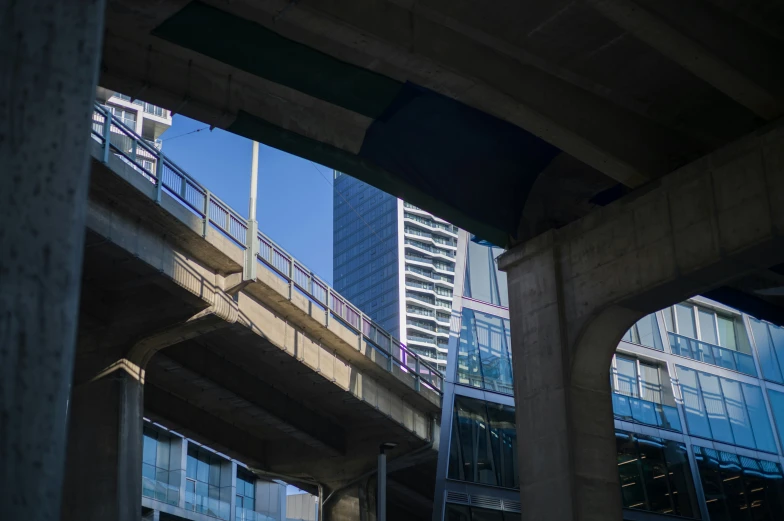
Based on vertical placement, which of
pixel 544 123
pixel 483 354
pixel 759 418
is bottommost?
pixel 544 123

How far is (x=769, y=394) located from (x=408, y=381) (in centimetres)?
1667

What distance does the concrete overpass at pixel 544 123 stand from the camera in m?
16.3

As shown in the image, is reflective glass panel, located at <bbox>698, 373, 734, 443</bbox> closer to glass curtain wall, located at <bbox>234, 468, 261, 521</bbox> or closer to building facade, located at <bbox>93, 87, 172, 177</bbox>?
glass curtain wall, located at <bbox>234, 468, 261, 521</bbox>

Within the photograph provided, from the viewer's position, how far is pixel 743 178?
1680cm

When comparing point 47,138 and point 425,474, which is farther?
point 425,474

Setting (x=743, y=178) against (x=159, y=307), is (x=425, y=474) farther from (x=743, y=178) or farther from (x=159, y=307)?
(x=743, y=178)

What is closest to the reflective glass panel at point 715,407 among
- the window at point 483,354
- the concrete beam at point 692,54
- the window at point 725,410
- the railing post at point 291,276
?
the window at point 725,410

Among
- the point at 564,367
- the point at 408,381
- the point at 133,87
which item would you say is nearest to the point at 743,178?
the point at 564,367

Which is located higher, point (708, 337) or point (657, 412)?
point (708, 337)

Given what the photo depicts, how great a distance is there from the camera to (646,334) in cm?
4194

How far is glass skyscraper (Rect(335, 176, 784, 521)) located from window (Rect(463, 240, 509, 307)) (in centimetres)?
5

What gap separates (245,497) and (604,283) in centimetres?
4707

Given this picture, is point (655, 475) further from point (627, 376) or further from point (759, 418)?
point (759, 418)

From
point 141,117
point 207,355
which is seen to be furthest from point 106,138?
point 141,117
